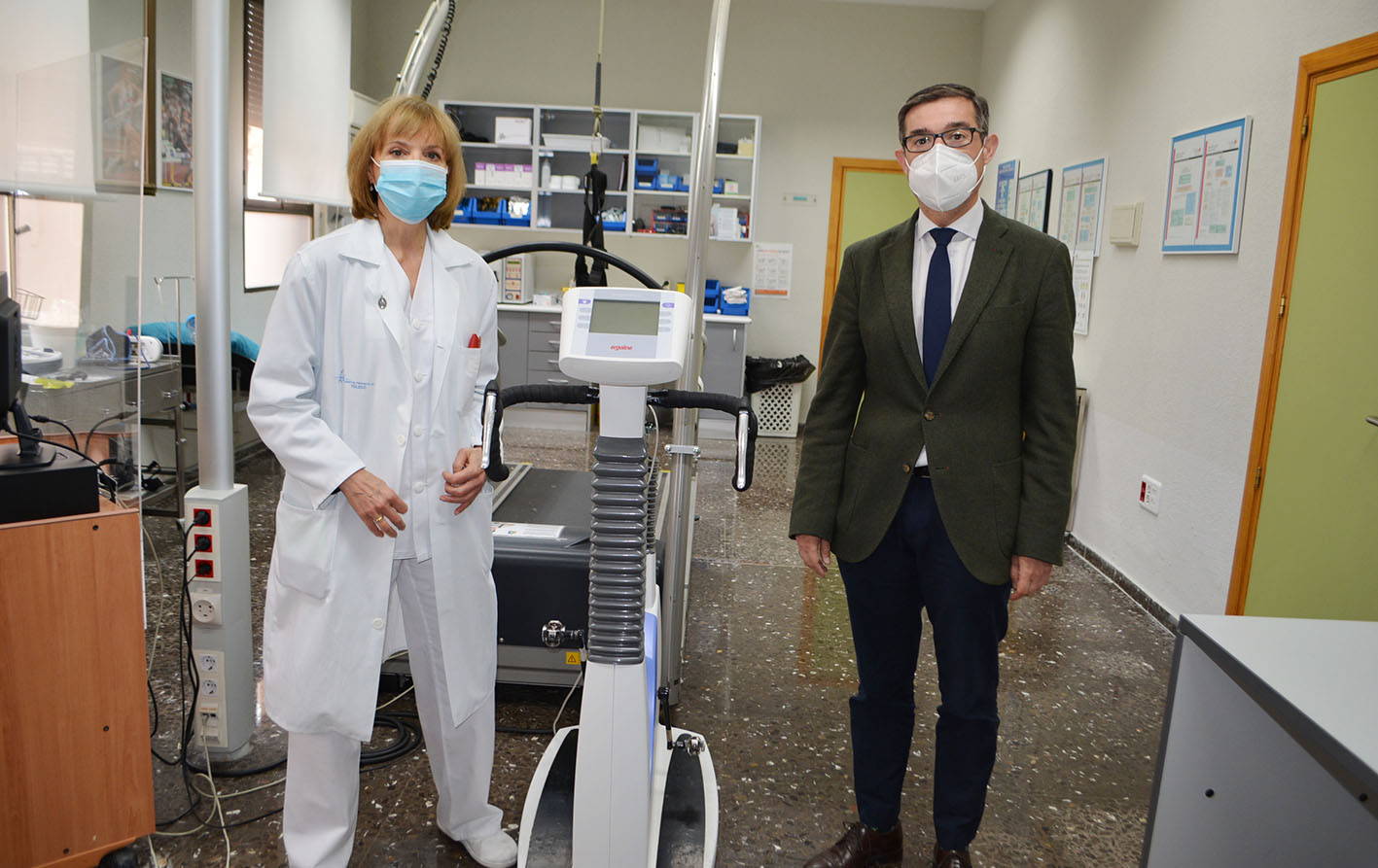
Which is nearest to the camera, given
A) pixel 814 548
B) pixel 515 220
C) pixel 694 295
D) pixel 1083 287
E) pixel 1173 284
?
pixel 814 548

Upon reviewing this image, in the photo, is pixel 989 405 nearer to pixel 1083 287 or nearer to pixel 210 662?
pixel 210 662

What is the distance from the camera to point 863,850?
1937mm

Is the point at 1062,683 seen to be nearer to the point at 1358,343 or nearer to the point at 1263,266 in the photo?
the point at 1358,343

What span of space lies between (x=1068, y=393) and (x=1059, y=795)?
1.20 meters

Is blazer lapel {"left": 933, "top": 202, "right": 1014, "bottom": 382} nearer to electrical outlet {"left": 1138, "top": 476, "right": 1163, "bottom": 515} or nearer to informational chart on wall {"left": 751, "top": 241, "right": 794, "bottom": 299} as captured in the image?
electrical outlet {"left": 1138, "top": 476, "right": 1163, "bottom": 515}

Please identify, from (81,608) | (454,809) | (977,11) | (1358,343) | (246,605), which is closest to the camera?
(81,608)

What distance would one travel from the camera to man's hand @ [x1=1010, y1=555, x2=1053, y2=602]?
5.37 ft

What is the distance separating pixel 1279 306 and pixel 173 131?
15.8ft

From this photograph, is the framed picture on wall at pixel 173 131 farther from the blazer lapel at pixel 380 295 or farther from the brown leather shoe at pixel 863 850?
the brown leather shoe at pixel 863 850

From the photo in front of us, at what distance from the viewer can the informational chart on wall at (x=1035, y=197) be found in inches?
203

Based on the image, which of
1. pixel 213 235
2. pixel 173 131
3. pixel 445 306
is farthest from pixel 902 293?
pixel 173 131

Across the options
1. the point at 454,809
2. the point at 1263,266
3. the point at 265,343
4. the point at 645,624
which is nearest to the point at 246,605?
the point at 454,809

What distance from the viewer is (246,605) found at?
2227 millimetres

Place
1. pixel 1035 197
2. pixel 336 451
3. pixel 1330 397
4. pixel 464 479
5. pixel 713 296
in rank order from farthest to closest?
pixel 713 296 < pixel 1035 197 < pixel 1330 397 < pixel 464 479 < pixel 336 451
